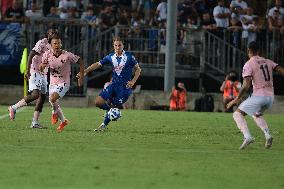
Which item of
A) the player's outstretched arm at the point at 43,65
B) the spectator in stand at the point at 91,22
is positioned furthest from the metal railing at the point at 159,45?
the player's outstretched arm at the point at 43,65

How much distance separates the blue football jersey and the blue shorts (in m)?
0.10

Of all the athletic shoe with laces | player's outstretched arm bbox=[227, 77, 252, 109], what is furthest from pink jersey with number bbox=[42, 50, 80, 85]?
player's outstretched arm bbox=[227, 77, 252, 109]

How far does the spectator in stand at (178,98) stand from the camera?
34191 mm

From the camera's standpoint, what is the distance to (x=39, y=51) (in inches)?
858

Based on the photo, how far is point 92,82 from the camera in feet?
121

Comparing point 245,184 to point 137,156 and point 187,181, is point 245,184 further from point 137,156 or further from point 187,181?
point 137,156

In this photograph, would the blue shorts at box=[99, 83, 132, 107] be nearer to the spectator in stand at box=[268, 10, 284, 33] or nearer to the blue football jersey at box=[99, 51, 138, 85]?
the blue football jersey at box=[99, 51, 138, 85]

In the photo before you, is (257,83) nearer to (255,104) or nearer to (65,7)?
(255,104)

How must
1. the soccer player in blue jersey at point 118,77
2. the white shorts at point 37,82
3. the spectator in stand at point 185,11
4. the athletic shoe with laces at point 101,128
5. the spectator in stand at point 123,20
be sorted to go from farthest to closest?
the spectator in stand at point 185,11, the spectator in stand at point 123,20, the white shorts at point 37,82, the soccer player in blue jersey at point 118,77, the athletic shoe with laces at point 101,128

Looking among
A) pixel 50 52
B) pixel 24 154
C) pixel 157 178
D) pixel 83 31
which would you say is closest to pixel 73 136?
pixel 50 52

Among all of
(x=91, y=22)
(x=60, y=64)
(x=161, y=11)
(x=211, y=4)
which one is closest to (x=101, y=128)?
(x=60, y=64)

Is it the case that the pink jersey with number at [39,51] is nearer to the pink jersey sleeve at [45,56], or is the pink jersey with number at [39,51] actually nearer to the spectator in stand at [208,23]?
the pink jersey sleeve at [45,56]

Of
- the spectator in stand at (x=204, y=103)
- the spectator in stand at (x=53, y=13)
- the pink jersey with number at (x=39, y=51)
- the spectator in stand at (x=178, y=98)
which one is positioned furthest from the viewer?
the spectator in stand at (x=53, y=13)

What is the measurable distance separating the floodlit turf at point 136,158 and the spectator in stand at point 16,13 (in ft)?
40.3
